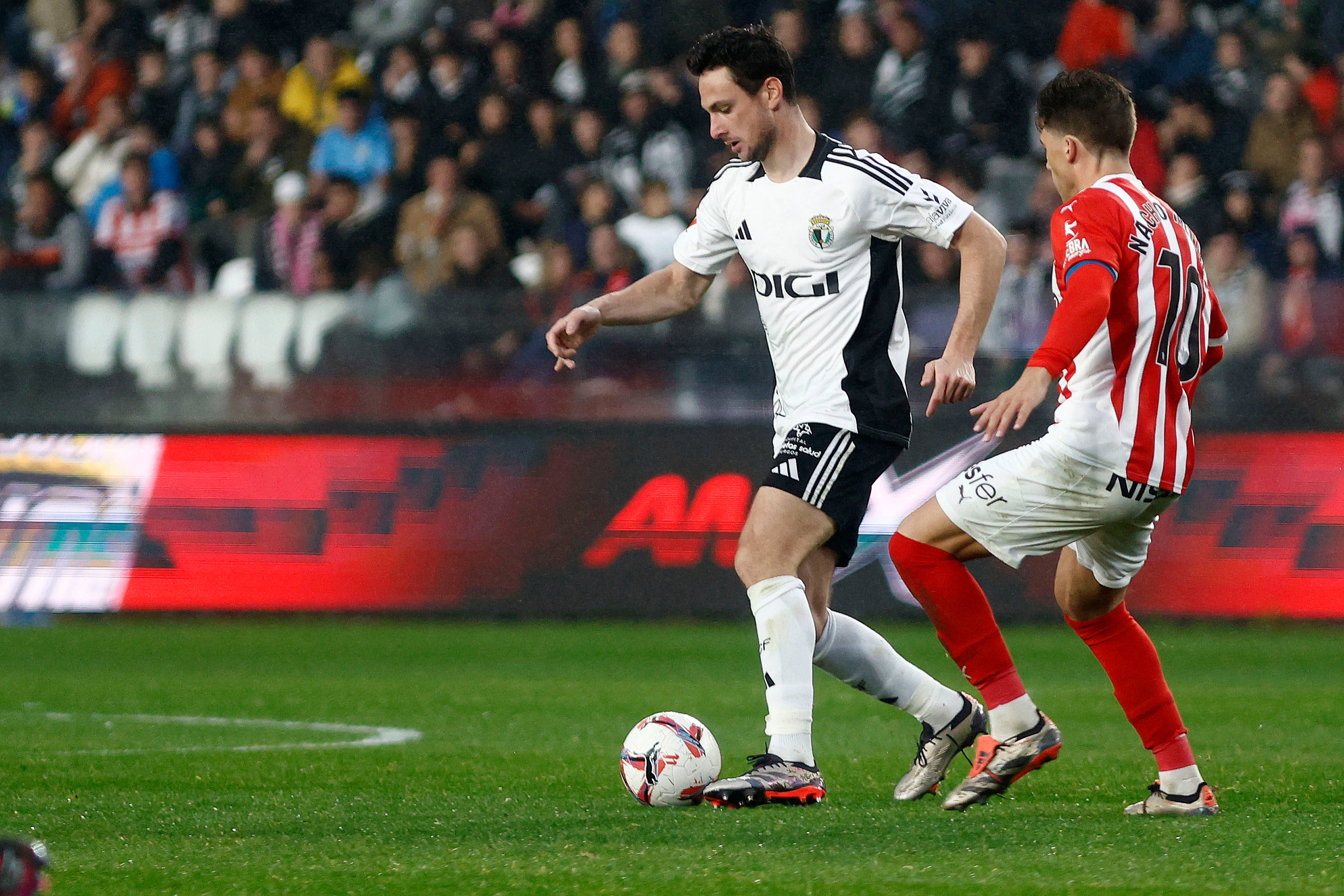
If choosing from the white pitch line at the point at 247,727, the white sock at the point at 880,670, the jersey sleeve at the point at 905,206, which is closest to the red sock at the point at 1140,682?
the white sock at the point at 880,670

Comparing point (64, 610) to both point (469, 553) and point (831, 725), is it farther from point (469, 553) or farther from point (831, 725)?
point (831, 725)

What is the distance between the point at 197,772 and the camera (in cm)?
568

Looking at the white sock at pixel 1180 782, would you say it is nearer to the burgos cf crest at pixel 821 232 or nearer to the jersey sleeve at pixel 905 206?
the jersey sleeve at pixel 905 206

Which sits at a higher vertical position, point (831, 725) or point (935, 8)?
point (935, 8)

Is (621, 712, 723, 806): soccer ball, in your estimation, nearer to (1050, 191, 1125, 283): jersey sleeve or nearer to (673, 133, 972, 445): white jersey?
(673, 133, 972, 445): white jersey

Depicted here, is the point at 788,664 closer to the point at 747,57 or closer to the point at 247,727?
the point at 747,57

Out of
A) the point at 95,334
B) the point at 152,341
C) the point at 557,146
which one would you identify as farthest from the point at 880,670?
the point at 557,146

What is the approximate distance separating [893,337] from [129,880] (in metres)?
2.57

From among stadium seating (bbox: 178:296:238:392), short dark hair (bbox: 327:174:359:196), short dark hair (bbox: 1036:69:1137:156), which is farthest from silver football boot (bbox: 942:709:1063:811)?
short dark hair (bbox: 327:174:359:196)

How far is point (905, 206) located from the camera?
5.06m

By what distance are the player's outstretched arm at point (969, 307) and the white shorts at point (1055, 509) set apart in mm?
225

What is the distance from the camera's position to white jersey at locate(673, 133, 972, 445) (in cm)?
507

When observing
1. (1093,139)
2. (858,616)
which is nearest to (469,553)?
(858,616)

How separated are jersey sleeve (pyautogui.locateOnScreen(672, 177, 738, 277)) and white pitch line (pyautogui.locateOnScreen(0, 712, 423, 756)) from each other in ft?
6.94
